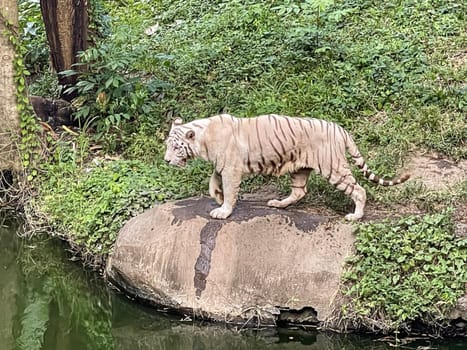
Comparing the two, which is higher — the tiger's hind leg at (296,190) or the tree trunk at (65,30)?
the tree trunk at (65,30)

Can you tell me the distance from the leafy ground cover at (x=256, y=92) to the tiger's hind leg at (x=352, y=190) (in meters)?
0.28

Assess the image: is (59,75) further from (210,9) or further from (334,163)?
(334,163)

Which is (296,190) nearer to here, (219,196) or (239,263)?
(219,196)

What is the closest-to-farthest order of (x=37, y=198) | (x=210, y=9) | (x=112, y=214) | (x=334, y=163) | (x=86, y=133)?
(x=334, y=163), (x=112, y=214), (x=37, y=198), (x=86, y=133), (x=210, y=9)

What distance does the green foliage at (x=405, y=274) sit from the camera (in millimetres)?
4945

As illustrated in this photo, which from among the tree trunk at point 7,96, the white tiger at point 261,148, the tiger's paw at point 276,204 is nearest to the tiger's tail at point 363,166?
the white tiger at point 261,148

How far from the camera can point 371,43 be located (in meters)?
8.36

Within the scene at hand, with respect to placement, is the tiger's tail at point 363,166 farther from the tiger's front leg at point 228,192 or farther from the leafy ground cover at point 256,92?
the tiger's front leg at point 228,192

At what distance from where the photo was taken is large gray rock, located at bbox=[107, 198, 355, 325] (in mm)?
5223

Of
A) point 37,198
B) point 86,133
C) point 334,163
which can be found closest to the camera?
point 334,163

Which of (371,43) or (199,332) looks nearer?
(199,332)

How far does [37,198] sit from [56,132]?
1098 mm

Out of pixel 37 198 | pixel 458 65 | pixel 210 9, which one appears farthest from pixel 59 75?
pixel 458 65

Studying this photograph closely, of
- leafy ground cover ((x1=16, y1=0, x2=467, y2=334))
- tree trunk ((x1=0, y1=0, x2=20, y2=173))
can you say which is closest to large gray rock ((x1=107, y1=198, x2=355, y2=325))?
leafy ground cover ((x1=16, y1=0, x2=467, y2=334))
